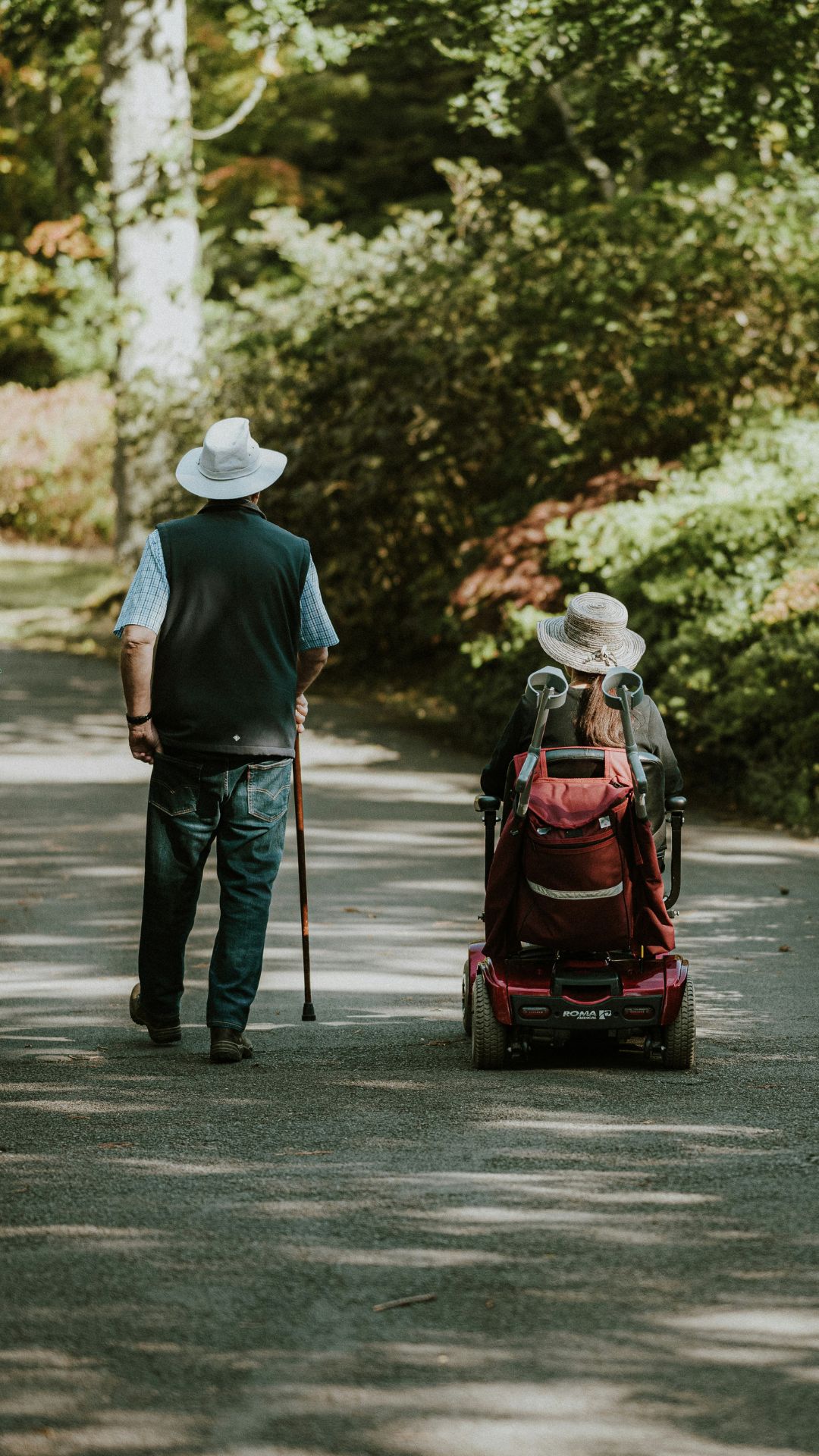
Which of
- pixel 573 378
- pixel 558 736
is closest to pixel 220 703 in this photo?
pixel 558 736

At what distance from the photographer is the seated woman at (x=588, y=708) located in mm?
5984

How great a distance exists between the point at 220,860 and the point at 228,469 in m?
1.31

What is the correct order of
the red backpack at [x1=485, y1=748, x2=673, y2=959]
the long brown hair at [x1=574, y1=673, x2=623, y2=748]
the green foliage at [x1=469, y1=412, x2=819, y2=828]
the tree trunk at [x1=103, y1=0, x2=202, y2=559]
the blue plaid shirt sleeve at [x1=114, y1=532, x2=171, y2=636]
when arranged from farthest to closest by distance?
1. the tree trunk at [x1=103, y1=0, x2=202, y2=559]
2. the green foliage at [x1=469, y1=412, x2=819, y2=828]
3. the blue plaid shirt sleeve at [x1=114, y1=532, x2=171, y2=636]
4. the long brown hair at [x1=574, y1=673, x2=623, y2=748]
5. the red backpack at [x1=485, y1=748, x2=673, y2=959]

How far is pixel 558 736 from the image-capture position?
598 centimetres

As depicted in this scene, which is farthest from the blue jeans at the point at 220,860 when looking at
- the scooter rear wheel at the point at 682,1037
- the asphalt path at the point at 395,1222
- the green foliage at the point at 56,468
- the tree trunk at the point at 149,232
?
the green foliage at the point at 56,468

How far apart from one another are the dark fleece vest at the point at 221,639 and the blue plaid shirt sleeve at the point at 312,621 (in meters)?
0.11

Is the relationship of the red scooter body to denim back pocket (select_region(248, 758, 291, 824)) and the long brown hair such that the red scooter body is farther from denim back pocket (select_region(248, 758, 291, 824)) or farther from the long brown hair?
denim back pocket (select_region(248, 758, 291, 824))

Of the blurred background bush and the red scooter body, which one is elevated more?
the blurred background bush

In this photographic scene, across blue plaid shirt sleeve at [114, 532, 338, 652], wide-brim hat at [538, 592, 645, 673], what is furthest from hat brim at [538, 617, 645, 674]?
blue plaid shirt sleeve at [114, 532, 338, 652]

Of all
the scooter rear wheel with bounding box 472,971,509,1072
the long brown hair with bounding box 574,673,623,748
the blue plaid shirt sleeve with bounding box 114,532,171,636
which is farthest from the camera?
the blue plaid shirt sleeve with bounding box 114,532,171,636

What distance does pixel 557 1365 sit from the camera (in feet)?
11.5

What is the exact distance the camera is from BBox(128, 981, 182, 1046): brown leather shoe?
640 centimetres

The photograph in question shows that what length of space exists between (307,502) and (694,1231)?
12677 mm

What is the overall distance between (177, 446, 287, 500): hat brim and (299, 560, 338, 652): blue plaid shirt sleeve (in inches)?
12.8
